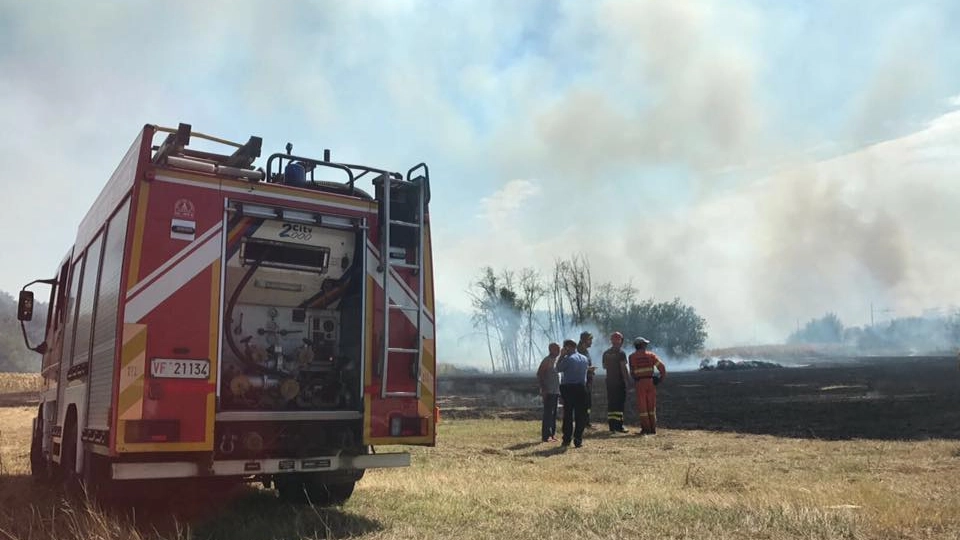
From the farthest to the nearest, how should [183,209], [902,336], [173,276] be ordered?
1. [902,336]
2. [183,209]
3. [173,276]

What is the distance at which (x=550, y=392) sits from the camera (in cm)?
1198

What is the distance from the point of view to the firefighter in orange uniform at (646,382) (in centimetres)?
1220

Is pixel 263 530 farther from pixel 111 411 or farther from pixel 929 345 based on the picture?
pixel 929 345

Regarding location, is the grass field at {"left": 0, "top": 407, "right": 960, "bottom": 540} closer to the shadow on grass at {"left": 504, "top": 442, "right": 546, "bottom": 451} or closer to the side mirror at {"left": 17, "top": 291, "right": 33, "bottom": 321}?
the shadow on grass at {"left": 504, "top": 442, "right": 546, "bottom": 451}

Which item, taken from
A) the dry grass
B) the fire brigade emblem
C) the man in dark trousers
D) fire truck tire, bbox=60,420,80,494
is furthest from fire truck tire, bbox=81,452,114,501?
the dry grass

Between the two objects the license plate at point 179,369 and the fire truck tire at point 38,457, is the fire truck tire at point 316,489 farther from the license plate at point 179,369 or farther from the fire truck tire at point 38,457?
the fire truck tire at point 38,457

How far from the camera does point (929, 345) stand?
119 m

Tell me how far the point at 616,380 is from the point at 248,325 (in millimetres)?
7927

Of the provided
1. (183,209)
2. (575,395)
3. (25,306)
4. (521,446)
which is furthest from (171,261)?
(521,446)

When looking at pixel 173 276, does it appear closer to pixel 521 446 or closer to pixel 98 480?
pixel 98 480

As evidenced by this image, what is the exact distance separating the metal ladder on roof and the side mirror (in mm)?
5434

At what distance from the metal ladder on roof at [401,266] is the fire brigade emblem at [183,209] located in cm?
142

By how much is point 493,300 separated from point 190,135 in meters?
64.8

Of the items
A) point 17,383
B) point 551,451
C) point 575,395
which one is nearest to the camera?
point 551,451
